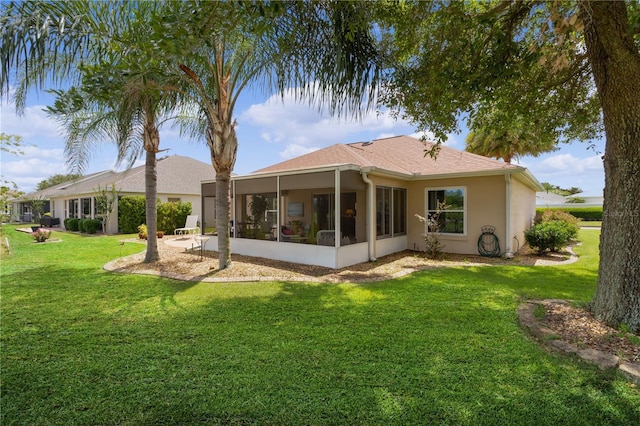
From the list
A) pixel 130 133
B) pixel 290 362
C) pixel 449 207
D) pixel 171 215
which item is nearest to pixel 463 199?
pixel 449 207

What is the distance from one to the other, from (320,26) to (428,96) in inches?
102

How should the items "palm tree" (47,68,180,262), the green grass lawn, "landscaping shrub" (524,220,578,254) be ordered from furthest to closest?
"landscaping shrub" (524,220,578,254), "palm tree" (47,68,180,262), the green grass lawn

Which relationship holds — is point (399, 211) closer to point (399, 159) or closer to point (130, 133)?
point (399, 159)

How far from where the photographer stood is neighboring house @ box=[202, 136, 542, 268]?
10359mm

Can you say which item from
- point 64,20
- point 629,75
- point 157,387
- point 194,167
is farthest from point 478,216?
point 194,167

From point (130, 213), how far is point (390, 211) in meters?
16.8

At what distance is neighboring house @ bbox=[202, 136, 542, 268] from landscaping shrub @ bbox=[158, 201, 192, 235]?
7.67 meters

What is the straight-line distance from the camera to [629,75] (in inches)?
171

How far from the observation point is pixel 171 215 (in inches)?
805

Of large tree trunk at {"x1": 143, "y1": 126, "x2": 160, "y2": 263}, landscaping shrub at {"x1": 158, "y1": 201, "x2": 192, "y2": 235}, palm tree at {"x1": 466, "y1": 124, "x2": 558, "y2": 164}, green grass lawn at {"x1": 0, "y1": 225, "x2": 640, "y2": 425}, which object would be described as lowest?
green grass lawn at {"x1": 0, "y1": 225, "x2": 640, "y2": 425}

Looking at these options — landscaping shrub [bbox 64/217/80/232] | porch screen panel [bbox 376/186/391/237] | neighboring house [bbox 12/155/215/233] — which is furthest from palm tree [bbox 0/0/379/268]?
landscaping shrub [bbox 64/217/80/232]

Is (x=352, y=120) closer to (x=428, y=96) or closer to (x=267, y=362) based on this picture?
(x=428, y=96)

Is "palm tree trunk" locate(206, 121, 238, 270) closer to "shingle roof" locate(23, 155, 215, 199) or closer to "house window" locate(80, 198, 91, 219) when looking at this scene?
"shingle roof" locate(23, 155, 215, 199)

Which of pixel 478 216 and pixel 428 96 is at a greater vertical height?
pixel 428 96
